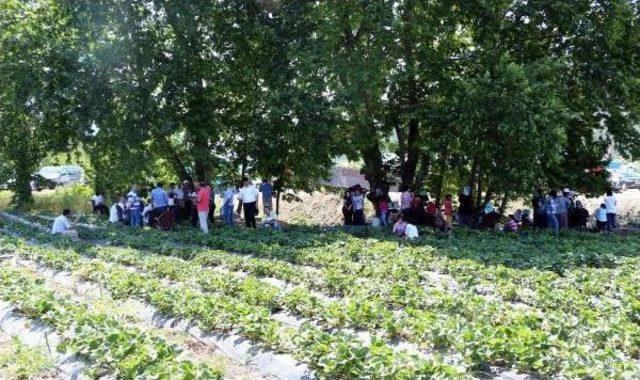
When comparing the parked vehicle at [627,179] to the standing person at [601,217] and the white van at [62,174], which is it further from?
the white van at [62,174]

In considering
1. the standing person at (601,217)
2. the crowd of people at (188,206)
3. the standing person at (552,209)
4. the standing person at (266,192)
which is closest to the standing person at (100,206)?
the crowd of people at (188,206)

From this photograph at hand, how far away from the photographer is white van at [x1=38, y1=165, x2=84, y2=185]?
46094 millimetres

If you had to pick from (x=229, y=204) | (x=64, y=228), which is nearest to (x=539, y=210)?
(x=229, y=204)

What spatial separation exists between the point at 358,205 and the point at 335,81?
13.5 ft

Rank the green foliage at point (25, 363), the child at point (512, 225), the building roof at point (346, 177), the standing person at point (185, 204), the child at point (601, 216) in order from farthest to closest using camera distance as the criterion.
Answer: the building roof at point (346, 177)
the standing person at point (185, 204)
the child at point (601, 216)
the child at point (512, 225)
the green foliage at point (25, 363)

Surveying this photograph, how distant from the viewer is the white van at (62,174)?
46094 millimetres

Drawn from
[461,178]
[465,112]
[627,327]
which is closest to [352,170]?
[461,178]

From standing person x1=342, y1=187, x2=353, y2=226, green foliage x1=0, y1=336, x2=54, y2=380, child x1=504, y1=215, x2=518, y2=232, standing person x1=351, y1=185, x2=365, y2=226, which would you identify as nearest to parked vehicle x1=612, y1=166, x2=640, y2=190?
child x1=504, y1=215, x2=518, y2=232

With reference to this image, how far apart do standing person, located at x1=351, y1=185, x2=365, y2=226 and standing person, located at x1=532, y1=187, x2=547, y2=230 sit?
576 cm

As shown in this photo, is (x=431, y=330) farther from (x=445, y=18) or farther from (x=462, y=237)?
(x=445, y=18)

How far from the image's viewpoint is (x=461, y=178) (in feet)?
78.5

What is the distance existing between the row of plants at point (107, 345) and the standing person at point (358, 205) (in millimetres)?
12976

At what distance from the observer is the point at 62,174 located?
4753 centimetres

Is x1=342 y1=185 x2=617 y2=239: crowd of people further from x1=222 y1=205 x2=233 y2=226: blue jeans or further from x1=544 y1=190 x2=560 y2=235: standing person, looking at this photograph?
x1=222 y1=205 x2=233 y2=226: blue jeans
